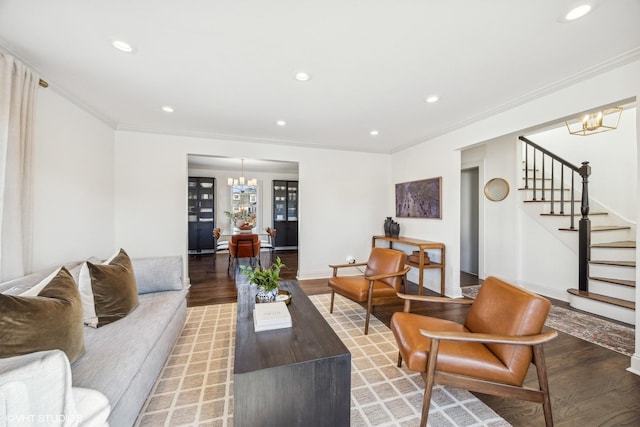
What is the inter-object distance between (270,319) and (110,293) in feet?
4.05

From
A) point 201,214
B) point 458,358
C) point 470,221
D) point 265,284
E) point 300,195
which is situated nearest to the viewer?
point 458,358

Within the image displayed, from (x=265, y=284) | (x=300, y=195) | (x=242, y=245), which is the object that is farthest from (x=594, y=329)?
(x=242, y=245)

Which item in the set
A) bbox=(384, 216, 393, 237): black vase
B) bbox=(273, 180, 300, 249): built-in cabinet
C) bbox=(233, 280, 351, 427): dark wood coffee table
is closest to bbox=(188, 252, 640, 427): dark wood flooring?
bbox=(233, 280, 351, 427): dark wood coffee table

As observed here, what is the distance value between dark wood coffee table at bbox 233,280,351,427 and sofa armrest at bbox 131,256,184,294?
1.39 m

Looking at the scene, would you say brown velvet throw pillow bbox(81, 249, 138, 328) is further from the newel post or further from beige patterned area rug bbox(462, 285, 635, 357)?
the newel post

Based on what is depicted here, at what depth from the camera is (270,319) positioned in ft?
5.35

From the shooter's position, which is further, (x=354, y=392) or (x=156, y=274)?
(x=156, y=274)

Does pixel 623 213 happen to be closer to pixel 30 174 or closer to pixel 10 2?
pixel 10 2

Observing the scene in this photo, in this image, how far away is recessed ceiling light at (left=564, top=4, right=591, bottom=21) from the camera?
1.45 m

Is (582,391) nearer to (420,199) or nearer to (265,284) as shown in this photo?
(265,284)

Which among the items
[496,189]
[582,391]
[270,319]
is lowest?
[582,391]

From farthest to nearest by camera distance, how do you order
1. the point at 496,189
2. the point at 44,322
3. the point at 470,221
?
the point at 470,221 < the point at 496,189 < the point at 44,322

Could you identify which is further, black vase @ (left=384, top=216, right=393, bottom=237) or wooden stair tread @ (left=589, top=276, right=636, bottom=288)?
black vase @ (left=384, top=216, right=393, bottom=237)

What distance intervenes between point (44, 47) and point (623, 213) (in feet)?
22.2
